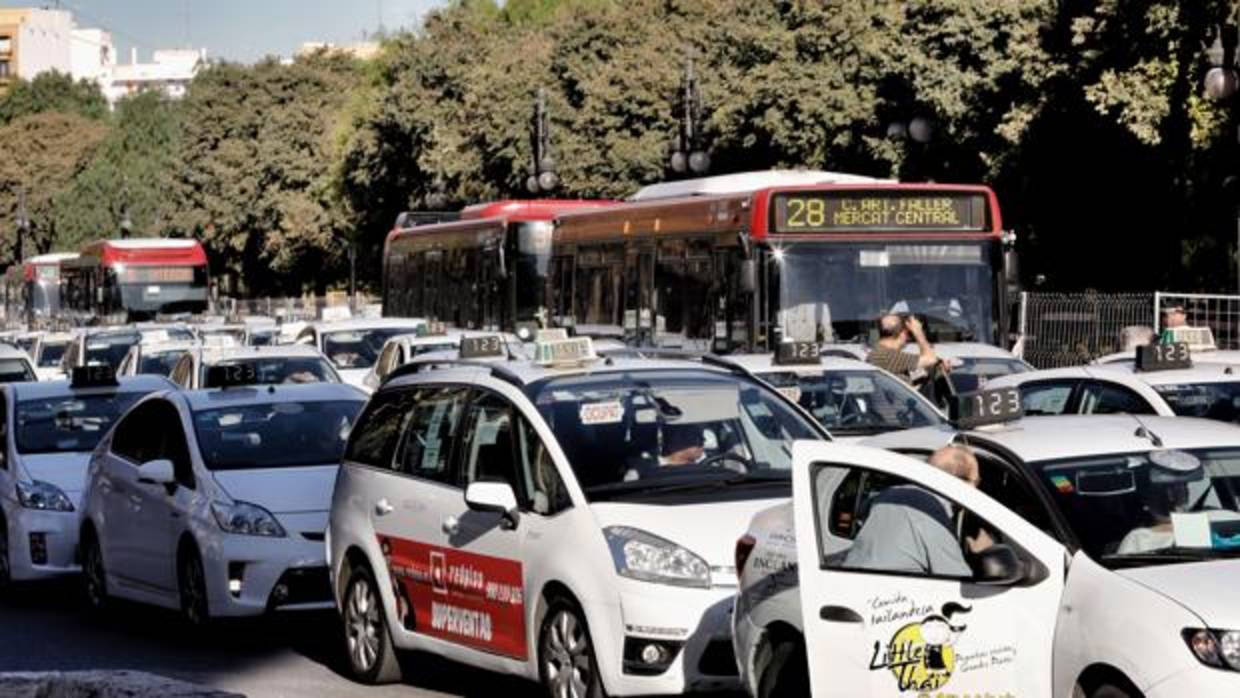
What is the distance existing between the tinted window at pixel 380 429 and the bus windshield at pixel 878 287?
1129 cm

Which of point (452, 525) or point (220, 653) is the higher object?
point (452, 525)

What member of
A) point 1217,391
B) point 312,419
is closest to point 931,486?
point 1217,391

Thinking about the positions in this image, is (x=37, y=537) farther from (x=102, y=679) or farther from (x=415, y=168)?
(x=415, y=168)

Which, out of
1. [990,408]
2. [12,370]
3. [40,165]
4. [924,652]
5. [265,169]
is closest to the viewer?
[924,652]

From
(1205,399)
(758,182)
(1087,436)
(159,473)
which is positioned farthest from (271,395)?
(758,182)

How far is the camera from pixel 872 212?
81.8 feet

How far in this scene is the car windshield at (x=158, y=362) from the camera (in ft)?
102

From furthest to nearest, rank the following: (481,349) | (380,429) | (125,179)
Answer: (125,179) < (481,349) < (380,429)

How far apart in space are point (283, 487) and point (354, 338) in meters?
15.3

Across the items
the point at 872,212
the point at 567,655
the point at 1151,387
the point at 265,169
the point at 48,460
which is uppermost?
the point at 265,169

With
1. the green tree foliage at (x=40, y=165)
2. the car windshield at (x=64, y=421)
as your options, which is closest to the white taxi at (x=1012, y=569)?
the car windshield at (x=64, y=421)

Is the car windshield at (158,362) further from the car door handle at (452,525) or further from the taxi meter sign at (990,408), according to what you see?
the taxi meter sign at (990,408)

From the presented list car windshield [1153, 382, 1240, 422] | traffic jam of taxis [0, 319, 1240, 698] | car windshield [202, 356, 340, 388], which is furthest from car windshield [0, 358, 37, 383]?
car windshield [1153, 382, 1240, 422]

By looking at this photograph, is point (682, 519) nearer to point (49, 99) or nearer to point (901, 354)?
point (901, 354)
